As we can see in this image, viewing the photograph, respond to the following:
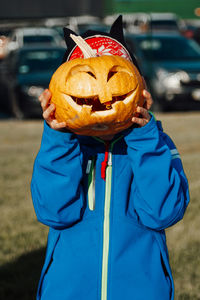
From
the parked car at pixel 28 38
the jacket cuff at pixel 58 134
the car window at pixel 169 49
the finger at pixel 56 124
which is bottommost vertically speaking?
the parked car at pixel 28 38

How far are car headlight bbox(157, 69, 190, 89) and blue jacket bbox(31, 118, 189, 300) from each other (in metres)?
11.4

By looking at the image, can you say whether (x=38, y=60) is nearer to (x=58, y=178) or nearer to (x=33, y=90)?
(x=33, y=90)

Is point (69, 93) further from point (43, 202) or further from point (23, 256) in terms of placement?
point (23, 256)

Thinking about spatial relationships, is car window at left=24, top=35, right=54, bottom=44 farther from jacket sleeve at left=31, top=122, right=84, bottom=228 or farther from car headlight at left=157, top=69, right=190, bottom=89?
jacket sleeve at left=31, top=122, right=84, bottom=228

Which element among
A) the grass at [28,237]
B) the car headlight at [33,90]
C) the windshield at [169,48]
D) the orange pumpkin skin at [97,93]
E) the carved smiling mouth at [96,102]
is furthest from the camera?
the windshield at [169,48]

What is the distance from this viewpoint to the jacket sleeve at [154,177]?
227cm

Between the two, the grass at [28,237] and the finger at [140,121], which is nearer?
the finger at [140,121]

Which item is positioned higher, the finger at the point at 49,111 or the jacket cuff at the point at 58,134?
the finger at the point at 49,111

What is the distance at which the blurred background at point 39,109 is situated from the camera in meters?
4.82

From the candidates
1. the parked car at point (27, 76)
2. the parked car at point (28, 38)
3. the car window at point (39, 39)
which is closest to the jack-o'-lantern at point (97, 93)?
the parked car at point (27, 76)

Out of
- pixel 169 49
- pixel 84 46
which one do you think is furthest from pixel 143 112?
pixel 169 49

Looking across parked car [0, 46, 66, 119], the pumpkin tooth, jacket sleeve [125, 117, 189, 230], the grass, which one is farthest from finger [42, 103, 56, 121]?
parked car [0, 46, 66, 119]

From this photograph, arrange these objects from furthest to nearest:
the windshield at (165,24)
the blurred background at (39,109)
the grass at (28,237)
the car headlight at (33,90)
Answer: the windshield at (165,24)
the car headlight at (33,90)
the blurred background at (39,109)
the grass at (28,237)

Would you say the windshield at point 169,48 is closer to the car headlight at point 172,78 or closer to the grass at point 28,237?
the car headlight at point 172,78
